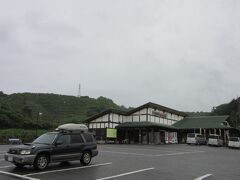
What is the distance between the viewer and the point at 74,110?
3637 inches

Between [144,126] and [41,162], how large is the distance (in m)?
37.7

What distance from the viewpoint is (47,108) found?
306ft

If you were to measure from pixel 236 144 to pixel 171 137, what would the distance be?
14.0 meters

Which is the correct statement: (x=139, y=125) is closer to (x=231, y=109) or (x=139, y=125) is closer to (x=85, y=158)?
(x=85, y=158)

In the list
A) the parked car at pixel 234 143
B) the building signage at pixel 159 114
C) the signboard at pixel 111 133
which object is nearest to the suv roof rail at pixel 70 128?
the parked car at pixel 234 143

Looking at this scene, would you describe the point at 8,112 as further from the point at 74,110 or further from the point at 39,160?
the point at 39,160

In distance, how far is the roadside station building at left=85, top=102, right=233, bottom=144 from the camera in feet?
177

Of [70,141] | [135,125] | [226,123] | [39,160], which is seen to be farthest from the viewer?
[226,123]

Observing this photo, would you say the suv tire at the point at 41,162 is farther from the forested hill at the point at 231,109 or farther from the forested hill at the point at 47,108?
the forested hill at the point at 231,109

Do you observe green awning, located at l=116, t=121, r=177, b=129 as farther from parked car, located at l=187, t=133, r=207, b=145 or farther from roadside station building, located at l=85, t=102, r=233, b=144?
parked car, located at l=187, t=133, r=207, b=145

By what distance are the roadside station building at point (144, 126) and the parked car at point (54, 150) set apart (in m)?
35.1

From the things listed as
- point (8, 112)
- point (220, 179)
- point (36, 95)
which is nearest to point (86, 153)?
point (220, 179)

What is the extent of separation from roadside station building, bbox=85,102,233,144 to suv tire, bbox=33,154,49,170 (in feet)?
123

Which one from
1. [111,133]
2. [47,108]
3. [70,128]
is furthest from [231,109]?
[70,128]
